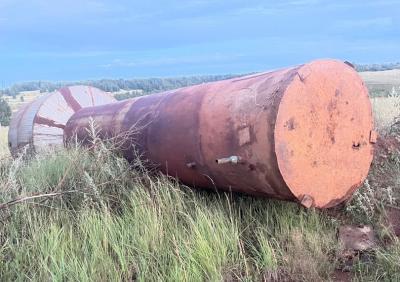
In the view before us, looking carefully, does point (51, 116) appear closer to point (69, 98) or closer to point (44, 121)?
point (44, 121)

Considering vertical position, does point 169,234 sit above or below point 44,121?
below

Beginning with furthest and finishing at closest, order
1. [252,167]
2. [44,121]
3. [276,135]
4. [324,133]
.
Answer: [44,121] → [324,133] → [252,167] → [276,135]

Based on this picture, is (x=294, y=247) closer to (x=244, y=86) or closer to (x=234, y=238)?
(x=234, y=238)

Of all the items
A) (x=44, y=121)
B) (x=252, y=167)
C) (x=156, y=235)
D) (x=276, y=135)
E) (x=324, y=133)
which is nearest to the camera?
(x=276, y=135)

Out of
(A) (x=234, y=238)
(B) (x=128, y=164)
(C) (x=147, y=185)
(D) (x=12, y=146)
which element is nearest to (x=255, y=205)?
(A) (x=234, y=238)

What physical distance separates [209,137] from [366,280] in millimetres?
1315

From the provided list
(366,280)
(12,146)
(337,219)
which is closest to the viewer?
(366,280)

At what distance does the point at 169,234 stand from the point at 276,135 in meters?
1.03

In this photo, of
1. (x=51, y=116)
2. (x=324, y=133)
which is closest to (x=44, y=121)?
(x=51, y=116)

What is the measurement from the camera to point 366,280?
124 inches

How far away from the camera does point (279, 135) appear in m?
3.20

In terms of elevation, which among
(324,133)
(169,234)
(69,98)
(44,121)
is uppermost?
(69,98)

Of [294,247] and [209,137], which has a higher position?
[209,137]

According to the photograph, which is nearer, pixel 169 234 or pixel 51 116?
pixel 169 234
